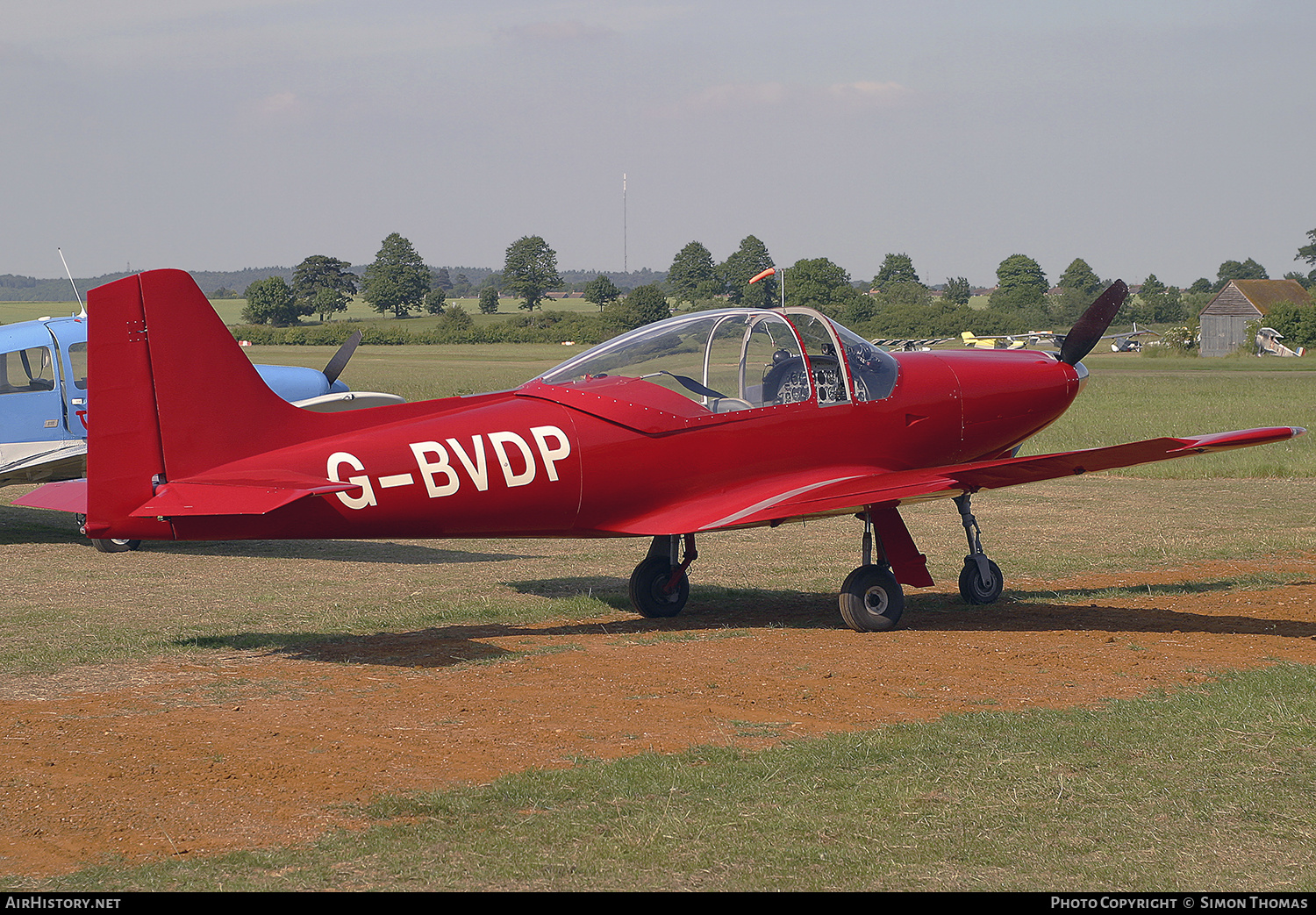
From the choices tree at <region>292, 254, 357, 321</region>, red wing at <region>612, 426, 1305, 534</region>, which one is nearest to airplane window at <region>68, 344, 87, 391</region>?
red wing at <region>612, 426, 1305, 534</region>

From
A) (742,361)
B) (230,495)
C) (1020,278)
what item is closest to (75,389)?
(230,495)

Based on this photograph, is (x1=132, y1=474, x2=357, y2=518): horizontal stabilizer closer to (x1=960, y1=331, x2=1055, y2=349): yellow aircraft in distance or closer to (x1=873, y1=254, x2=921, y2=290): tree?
(x1=960, y1=331, x2=1055, y2=349): yellow aircraft in distance

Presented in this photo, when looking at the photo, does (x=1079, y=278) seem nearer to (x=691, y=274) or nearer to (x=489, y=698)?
(x=691, y=274)

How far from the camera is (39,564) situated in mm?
13938

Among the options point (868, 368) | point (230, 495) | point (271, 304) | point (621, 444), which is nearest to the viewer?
point (230, 495)

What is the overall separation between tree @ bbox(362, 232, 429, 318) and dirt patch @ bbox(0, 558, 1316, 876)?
12276cm

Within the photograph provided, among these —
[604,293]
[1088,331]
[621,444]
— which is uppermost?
[604,293]

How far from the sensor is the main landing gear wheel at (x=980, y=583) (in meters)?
11.1

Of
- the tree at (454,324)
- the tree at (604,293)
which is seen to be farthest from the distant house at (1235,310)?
the tree at (454,324)

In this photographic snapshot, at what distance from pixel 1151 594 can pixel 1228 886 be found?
7.32 meters

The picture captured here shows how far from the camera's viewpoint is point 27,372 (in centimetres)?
1553

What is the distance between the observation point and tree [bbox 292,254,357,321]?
12219cm

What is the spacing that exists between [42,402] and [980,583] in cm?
1148
